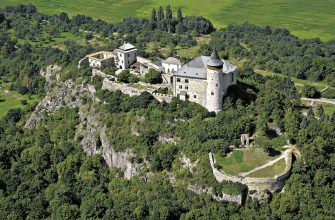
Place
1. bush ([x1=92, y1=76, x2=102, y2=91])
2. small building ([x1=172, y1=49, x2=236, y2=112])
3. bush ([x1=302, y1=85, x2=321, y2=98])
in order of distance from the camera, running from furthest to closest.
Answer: bush ([x1=302, y1=85, x2=321, y2=98]) → bush ([x1=92, y1=76, x2=102, y2=91]) → small building ([x1=172, y1=49, x2=236, y2=112])

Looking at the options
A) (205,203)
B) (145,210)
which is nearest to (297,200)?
(205,203)

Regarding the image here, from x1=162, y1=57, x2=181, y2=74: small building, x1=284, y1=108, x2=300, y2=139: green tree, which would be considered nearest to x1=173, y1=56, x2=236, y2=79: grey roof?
x1=162, y1=57, x2=181, y2=74: small building

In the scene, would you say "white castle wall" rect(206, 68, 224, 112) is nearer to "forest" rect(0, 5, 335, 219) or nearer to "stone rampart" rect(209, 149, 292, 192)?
"forest" rect(0, 5, 335, 219)

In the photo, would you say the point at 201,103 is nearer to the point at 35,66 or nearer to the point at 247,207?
the point at 247,207

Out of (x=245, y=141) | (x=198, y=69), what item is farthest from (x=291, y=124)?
(x=198, y=69)

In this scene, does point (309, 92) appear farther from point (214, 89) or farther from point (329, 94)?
point (214, 89)
